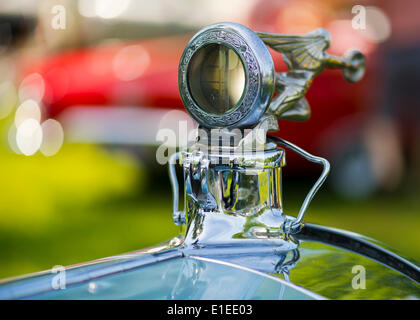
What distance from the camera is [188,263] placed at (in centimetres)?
105

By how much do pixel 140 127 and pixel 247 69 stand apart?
3.67 metres

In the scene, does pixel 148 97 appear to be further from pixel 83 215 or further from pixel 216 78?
pixel 216 78

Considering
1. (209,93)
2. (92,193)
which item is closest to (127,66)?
(92,193)

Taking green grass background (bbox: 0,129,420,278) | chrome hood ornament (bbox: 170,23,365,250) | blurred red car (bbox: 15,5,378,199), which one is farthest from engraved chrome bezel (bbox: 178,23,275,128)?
blurred red car (bbox: 15,5,378,199)

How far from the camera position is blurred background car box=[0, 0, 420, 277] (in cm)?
430

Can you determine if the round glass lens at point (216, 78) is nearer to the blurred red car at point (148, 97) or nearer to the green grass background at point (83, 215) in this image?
the green grass background at point (83, 215)

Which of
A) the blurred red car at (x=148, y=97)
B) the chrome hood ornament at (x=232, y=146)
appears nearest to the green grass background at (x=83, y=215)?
the blurred red car at (x=148, y=97)

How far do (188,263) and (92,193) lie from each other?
361cm

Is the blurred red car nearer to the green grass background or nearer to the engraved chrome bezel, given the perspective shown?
the green grass background

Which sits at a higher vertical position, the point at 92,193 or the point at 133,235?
the point at 92,193

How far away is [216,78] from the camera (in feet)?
3.55

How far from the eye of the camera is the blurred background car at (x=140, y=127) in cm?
430

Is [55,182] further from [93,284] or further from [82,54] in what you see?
[93,284]

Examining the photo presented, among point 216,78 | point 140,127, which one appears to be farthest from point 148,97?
point 216,78
